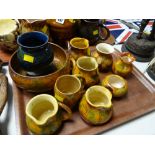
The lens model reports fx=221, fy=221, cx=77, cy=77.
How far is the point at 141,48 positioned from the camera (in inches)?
31.9

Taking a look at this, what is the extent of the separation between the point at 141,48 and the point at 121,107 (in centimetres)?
28

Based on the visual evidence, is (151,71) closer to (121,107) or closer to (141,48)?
(141,48)

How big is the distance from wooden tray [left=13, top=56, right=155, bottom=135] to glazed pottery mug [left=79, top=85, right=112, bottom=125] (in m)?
0.02

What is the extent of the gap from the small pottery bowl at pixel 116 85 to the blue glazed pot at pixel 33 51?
0.18 meters

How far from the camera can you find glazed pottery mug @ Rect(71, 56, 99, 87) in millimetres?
636

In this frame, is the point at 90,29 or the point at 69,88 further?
the point at 90,29

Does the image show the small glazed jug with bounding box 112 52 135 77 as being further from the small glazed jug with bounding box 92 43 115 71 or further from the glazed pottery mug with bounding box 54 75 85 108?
the glazed pottery mug with bounding box 54 75 85 108

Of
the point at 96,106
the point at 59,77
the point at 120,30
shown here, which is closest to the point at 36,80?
the point at 59,77

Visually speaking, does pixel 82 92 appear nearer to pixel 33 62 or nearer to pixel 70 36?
pixel 33 62

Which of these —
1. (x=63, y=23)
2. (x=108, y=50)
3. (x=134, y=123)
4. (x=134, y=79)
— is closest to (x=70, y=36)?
(x=63, y=23)

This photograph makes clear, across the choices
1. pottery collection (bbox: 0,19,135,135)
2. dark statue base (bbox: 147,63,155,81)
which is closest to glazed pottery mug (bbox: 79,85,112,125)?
pottery collection (bbox: 0,19,135,135)

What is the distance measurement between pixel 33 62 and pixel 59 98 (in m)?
0.12

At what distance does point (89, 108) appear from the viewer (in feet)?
1.81
